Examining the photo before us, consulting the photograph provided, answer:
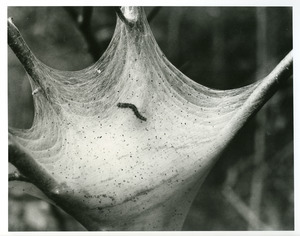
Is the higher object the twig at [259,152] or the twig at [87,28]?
the twig at [87,28]

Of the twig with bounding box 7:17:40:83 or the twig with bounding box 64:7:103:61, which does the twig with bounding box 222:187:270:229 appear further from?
the twig with bounding box 7:17:40:83

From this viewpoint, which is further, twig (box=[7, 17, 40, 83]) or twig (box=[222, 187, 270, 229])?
twig (box=[222, 187, 270, 229])

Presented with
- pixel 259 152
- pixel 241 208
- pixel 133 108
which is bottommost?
pixel 241 208

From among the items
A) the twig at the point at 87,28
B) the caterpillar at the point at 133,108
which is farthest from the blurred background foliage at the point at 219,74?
the caterpillar at the point at 133,108

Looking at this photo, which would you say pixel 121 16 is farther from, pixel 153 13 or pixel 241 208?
pixel 241 208

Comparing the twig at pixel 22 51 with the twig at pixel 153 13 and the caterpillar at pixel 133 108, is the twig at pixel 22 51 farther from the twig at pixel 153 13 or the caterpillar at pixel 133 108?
the twig at pixel 153 13

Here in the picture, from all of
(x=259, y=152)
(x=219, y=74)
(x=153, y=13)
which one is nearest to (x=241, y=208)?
(x=259, y=152)

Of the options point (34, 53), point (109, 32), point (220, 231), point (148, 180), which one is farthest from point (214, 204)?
point (34, 53)

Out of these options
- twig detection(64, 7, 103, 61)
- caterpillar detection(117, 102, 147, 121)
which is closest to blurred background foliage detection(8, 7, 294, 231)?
twig detection(64, 7, 103, 61)
